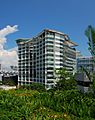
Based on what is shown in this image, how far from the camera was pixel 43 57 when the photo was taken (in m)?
79.9

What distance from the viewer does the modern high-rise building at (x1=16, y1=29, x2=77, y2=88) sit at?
76938 mm

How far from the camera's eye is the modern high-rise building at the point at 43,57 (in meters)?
76.9

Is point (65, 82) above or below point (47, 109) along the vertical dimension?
above

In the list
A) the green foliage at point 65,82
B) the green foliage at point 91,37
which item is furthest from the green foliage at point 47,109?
the green foliage at point 65,82

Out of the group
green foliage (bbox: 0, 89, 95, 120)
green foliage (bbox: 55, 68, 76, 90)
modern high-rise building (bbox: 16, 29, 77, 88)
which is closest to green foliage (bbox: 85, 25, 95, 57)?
green foliage (bbox: 0, 89, 95, 120)

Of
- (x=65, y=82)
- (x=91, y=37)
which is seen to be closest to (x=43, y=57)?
(x=65, y=82)

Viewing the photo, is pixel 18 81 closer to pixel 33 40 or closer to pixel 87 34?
pixel 33 40

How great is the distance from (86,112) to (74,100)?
2.82 meters

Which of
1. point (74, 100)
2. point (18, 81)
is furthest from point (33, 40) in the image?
point (74, 100)

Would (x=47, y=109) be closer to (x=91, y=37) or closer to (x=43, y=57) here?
(x=91, y=37)

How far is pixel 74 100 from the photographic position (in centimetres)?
1504

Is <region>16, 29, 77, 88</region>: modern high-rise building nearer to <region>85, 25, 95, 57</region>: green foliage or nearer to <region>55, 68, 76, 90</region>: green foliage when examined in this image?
<region>55, 68, 76, 90</region>: green foliage

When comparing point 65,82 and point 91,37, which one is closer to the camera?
point 91,37

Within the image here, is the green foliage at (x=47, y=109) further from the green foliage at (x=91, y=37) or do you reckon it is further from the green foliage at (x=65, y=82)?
the green foliage at (x=65, y=82)
